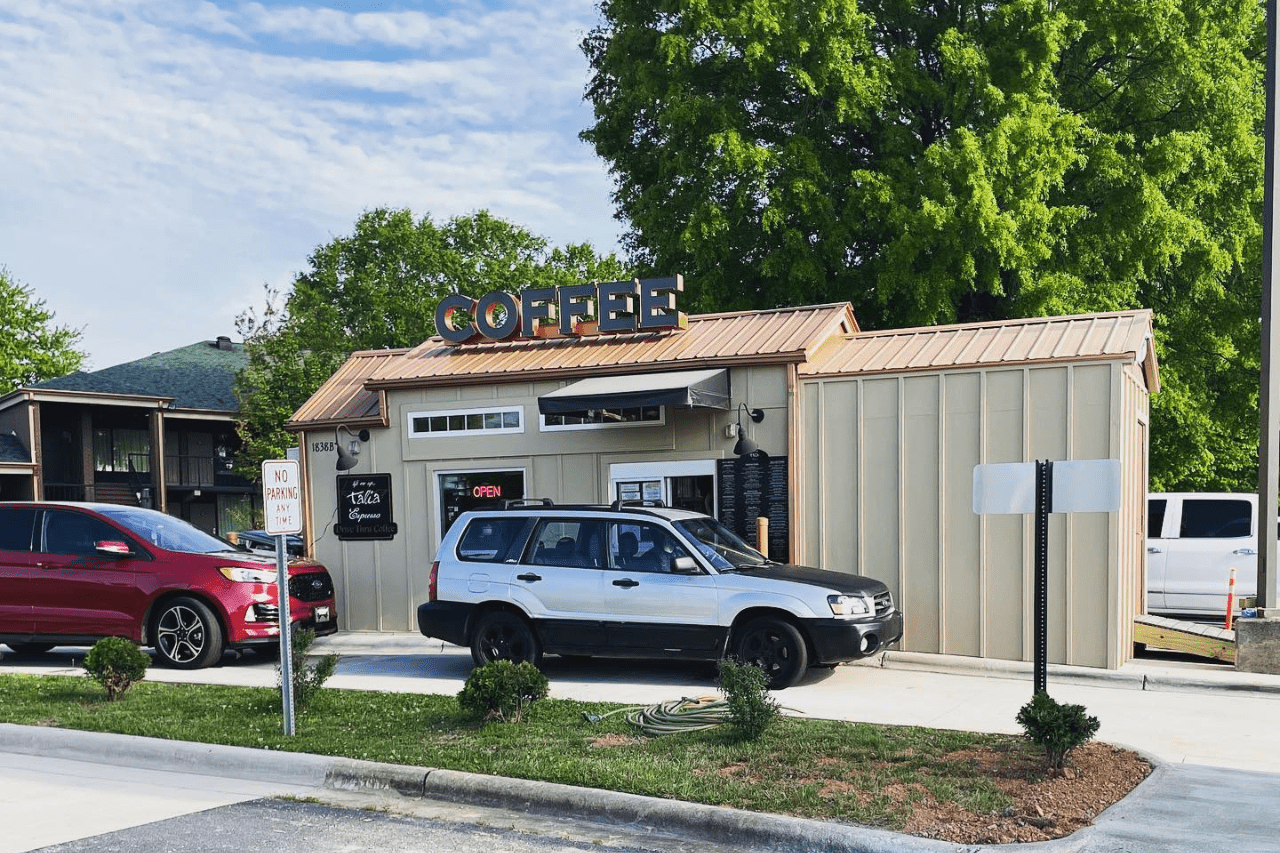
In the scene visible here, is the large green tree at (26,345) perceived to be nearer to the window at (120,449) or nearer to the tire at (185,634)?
the window at (120,449)

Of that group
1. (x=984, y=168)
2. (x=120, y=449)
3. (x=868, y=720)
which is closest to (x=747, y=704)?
(x=868, y=720)

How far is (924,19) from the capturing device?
67.4ft

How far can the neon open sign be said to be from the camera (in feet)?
48.8

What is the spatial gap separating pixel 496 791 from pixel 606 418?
752cm

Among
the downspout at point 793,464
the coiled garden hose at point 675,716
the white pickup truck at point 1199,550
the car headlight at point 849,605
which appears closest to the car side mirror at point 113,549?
the coiled garden hose at point 675,716

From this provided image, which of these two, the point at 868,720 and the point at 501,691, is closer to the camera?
the point at 501,691

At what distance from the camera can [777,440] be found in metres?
13.6

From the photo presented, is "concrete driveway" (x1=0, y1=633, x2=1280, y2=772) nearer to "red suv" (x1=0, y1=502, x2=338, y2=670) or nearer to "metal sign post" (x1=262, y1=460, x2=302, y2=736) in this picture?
"red suv" (x1=0, y1=502, x2=338, y2=670)

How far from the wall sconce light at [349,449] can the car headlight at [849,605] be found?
7.34m

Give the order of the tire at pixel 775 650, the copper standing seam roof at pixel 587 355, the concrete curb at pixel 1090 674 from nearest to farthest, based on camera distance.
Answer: the tire at pixel 775 650 → the concrete curb at pixel 1090 674 → the copper standing seam roof at pixel 587 355

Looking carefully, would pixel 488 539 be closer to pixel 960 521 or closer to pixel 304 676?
pixel 304 676

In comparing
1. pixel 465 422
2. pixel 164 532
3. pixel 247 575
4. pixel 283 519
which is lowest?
pixel 247 575

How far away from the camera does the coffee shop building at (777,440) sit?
39.8 ft

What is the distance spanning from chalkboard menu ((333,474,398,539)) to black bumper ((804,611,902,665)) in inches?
259
